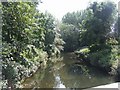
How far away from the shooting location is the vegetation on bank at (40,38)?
7.44 metres

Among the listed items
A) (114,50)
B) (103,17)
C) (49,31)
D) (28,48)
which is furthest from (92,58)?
(28,48)

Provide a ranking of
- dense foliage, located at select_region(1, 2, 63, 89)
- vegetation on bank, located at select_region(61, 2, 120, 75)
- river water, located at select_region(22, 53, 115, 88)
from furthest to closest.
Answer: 1. vegetation on bank, located at select_region(61, 2, 120, 75)
2. river water, located at select_region(22, 53, 115, 88)
3. dense foliage, located at select_region(1, 2, 63, 89)

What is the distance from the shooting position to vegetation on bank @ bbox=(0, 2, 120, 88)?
7.44 metres

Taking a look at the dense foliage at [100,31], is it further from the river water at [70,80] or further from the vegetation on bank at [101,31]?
the river water at [70,80]

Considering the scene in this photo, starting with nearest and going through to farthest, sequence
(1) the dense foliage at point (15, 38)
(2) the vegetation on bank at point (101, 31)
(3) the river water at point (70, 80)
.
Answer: (1) the dense foliage at point (15, 38), (3) the river water at point (70, 80), (2) the vegetation on bank at point (101, 31)

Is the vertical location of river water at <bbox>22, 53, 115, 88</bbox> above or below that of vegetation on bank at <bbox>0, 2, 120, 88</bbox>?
below

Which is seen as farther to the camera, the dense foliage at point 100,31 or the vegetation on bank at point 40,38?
the dense foliage at point 100,31

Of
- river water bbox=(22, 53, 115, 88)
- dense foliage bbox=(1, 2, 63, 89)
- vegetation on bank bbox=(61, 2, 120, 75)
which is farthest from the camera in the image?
vegetation on bank bbox=(61, 2, 120, 75)

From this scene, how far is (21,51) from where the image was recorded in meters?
7.77

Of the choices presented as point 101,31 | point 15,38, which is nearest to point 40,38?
point 15,38

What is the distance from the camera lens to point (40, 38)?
1333 cm

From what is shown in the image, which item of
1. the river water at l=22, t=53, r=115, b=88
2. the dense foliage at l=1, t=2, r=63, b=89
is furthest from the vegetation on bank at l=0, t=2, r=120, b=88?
the river water at l=22, t=53, r=115, b=88

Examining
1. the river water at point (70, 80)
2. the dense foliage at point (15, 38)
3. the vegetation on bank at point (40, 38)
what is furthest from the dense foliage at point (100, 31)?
the dense foliage at point (15, 38)

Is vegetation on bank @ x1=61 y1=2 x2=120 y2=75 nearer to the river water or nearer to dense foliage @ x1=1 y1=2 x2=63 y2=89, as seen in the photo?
the river water
